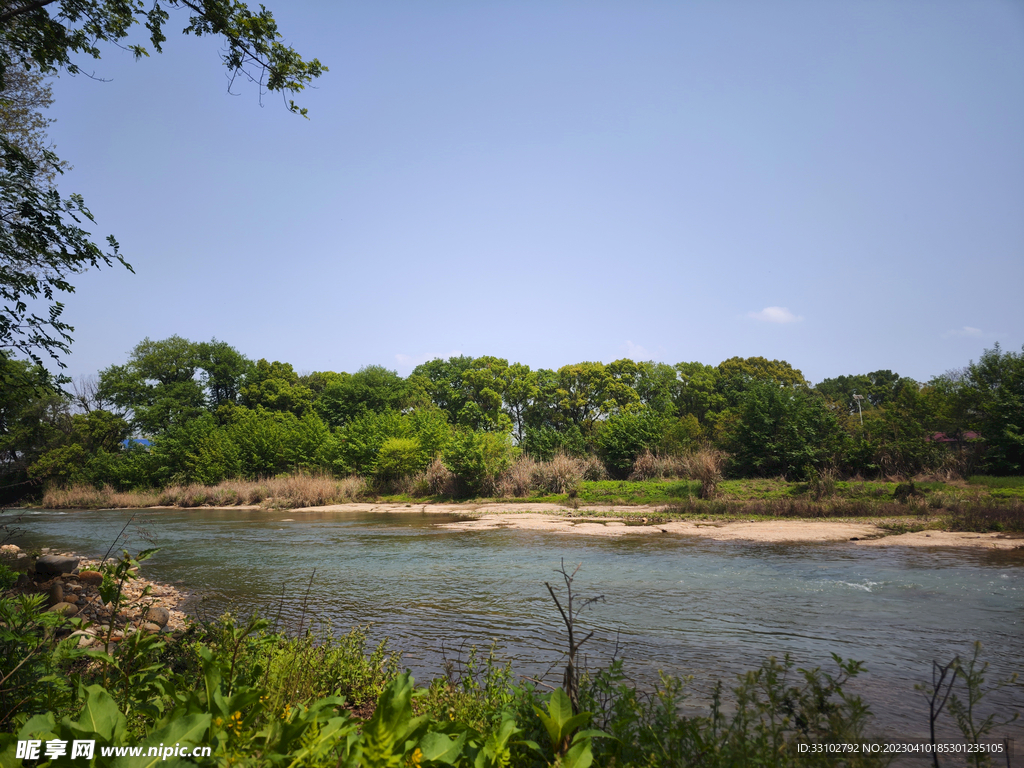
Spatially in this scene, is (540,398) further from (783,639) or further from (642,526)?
(783,639)

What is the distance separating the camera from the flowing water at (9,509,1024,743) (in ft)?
17.3

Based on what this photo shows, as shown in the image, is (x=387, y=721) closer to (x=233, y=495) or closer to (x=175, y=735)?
(x=175, y=735)

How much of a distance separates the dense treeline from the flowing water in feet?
14.5

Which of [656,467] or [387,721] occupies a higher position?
[387,721]

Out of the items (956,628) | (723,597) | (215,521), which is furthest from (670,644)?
(215,521)

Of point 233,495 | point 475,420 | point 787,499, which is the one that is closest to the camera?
point 787,499

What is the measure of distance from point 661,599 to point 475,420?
41535mm

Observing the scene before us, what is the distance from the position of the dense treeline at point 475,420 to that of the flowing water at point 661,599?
14.5ft

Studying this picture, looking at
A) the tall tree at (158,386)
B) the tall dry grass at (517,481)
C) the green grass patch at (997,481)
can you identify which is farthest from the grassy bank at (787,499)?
the tall tree at (158,386)

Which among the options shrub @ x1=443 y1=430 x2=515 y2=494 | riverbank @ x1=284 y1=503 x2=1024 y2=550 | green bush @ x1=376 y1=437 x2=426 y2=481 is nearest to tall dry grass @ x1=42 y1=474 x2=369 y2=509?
green bush @ x1=376 y1=437 x2=426 y2=481

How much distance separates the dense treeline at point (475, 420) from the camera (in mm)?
21562

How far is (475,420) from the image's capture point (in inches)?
1925

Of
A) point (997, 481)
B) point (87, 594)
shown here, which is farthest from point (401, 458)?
point (997, 481)

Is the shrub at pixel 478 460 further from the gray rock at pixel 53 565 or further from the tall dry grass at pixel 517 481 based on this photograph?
the gray rock at pixel 53 565
